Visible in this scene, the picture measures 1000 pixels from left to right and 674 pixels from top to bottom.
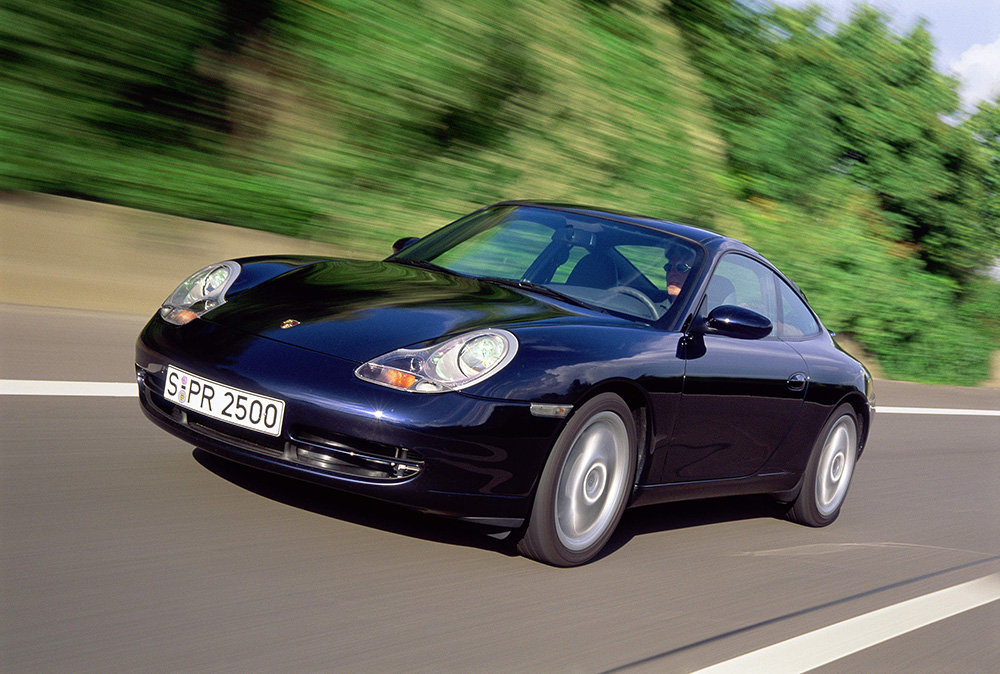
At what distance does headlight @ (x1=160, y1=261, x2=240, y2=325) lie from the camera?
4129 millimetres

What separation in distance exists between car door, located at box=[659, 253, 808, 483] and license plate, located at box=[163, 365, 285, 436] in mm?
1594

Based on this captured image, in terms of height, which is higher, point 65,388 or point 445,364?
point 445,364

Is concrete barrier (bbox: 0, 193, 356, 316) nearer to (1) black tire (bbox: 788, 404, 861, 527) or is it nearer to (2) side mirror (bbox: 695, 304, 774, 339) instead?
(2) side mirror (bbox: 695, 304, 774, 339)

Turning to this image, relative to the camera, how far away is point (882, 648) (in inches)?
154

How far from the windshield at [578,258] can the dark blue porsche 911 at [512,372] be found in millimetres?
11

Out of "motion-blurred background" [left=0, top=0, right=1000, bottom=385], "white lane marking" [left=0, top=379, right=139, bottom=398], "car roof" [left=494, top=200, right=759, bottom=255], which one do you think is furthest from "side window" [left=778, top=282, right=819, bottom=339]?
"motion-blurred background" [left=0, top=0, right=1000, bottom=385]

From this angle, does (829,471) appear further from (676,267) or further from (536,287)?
(536,287)

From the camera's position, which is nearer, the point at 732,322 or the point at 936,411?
the point at 732,322

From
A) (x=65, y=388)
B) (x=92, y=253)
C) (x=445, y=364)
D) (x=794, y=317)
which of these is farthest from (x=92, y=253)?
(x=794, y=317)

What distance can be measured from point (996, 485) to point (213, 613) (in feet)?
23.4

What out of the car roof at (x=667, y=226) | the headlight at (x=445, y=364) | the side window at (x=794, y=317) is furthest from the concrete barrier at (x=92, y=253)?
the side window at (x=794, y=317)

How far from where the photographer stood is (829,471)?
5.82 metres

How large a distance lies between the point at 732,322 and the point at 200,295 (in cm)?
212

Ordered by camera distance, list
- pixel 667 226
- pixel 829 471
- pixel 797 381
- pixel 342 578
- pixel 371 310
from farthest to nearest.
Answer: pixel 829 471 → pixel 797 381 → pixel 667 226 → pixel 371 310 → pixel 342 578
